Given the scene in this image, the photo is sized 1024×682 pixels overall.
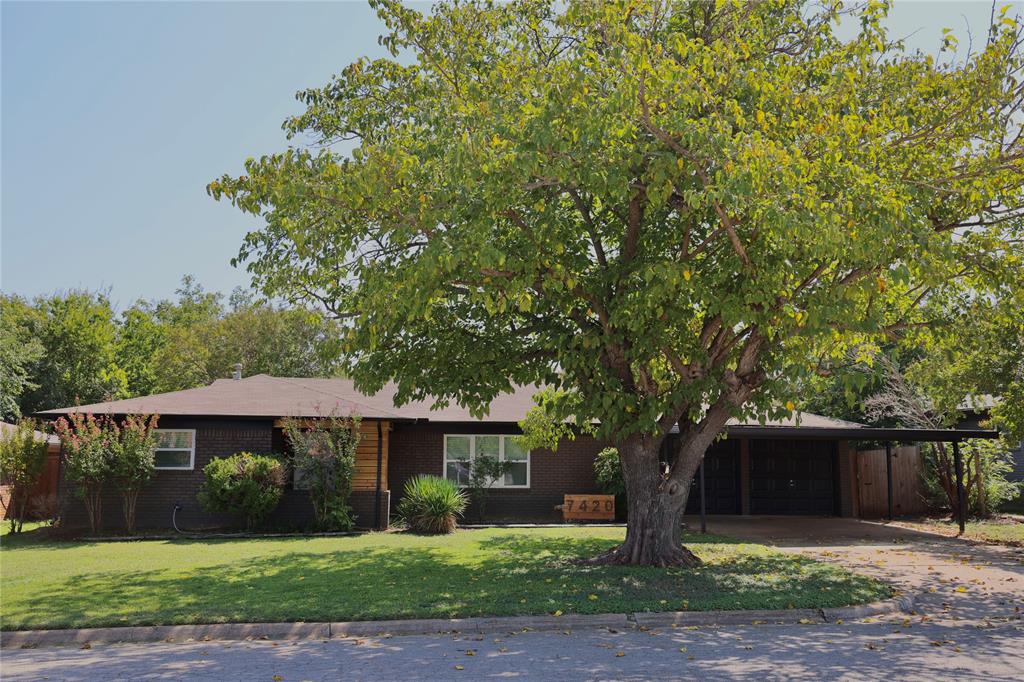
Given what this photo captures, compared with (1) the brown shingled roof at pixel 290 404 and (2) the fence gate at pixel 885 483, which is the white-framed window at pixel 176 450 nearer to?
(1) the brown shingled roof at pixel 290 404

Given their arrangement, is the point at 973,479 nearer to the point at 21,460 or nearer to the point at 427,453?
the point at 427,453

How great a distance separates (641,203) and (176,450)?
43.1ft

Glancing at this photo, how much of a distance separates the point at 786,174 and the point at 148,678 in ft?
25.3

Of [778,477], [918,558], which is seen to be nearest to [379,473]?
[918,558]

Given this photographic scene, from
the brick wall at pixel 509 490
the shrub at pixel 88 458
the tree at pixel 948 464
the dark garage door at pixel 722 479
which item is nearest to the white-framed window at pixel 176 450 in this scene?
the shrub at pixel 88 458

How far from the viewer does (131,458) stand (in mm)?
17375

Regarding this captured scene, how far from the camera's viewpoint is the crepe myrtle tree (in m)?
8.89

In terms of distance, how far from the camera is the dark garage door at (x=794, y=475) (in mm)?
24250

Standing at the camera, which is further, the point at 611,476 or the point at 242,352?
the point at 242,352

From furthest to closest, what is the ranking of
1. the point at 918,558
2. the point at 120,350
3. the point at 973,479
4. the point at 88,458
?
the point at 120,350
the point at 973,479
the point at 88,458
the point at 918,558

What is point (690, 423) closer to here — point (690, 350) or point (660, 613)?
point (690, 350)

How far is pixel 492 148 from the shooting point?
9492 mm

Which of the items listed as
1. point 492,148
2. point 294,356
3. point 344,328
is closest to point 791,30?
point 492,148

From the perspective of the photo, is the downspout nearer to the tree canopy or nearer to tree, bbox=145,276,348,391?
the tree canopy
